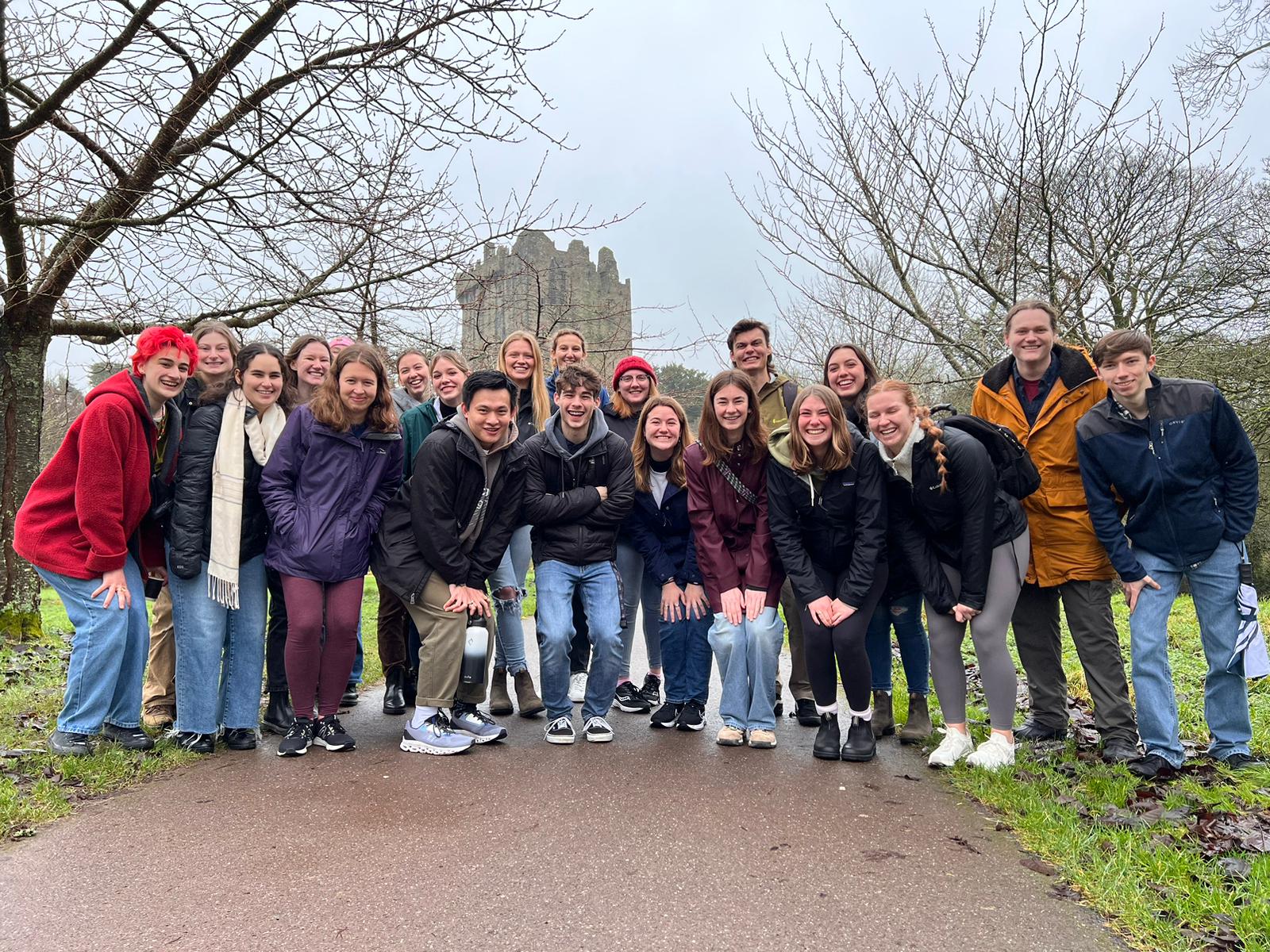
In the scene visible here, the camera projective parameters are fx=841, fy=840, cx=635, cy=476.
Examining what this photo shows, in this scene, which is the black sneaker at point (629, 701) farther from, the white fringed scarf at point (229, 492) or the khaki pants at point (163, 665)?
the khaki pants at point (163, 665)

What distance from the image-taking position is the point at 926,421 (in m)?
4.39

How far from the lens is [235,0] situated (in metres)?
5.17

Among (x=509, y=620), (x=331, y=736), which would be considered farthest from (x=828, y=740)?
(x=331, y=736)

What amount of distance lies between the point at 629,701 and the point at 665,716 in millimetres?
572

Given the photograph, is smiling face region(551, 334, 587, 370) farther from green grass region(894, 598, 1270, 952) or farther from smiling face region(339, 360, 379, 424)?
green grass region(894, 598, 1270, 952)

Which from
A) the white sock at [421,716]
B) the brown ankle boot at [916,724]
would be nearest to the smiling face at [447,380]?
the white sock at [421,716]

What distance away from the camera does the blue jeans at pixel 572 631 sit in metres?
4.76

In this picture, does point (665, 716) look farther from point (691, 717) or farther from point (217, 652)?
point (217, 652)

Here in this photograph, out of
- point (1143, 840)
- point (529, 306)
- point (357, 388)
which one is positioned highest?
point (529, 306)

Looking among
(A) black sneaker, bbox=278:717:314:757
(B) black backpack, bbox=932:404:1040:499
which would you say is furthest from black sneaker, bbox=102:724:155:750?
(B) black backpack, bbox=932:404:1040:499

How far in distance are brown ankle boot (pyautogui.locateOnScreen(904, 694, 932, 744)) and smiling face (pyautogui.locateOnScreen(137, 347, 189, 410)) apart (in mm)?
4399

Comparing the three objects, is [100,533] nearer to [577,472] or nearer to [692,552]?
[577,472]

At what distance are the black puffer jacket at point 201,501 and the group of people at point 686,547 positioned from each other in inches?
0.6

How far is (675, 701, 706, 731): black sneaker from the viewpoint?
4961 millimetres
